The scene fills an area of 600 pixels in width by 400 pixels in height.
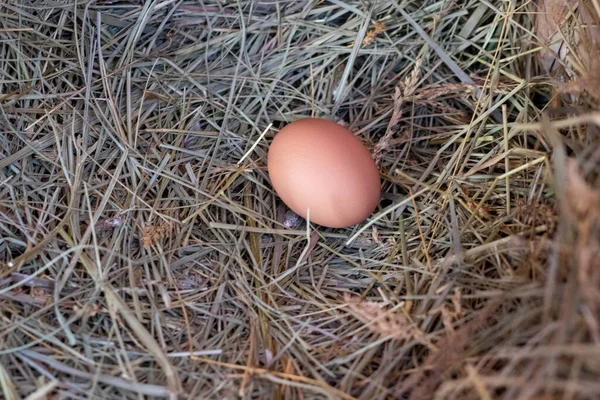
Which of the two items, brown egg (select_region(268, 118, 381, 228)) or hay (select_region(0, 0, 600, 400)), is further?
brown egg (select_region(268, 118, 381, 228))

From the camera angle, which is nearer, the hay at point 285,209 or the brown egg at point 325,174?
the hay at point 285,209

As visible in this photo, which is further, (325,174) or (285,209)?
(285,209)

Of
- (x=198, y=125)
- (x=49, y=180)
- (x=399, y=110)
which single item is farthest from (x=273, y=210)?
(x=49, y=180)

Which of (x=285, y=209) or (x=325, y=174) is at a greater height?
(x=325, y=174)
